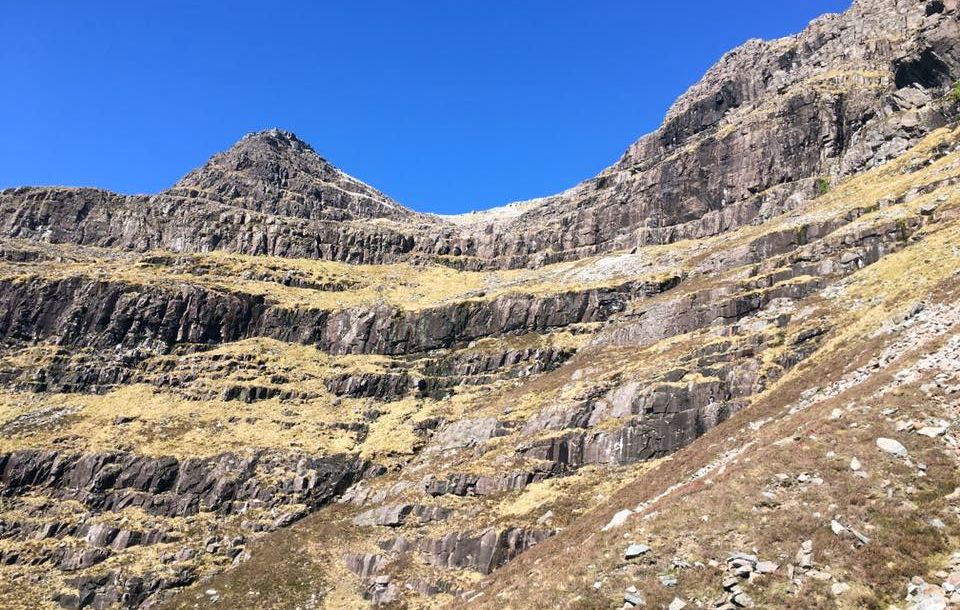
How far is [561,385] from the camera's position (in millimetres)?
76625

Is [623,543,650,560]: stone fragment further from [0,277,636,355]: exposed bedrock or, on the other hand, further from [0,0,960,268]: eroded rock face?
[0,0,960,268]: eroded rock face

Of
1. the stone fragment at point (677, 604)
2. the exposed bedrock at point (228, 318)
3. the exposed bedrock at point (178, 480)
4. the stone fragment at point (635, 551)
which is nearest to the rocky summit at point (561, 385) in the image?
the stone fragment at point (677, 604)

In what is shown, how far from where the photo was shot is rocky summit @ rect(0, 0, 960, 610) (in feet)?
79.2

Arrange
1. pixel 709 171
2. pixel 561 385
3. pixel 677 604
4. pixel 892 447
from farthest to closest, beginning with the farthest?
pixel 709 171
pixel 561 385
pixel 892 447
pixel 677 604

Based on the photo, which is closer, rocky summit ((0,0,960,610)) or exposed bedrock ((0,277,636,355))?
rocky summit ((0,0,960,610))

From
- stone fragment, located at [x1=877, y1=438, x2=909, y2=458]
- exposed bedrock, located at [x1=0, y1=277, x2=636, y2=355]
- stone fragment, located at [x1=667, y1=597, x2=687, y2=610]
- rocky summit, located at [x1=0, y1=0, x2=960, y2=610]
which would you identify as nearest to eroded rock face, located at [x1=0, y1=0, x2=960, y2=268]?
rocky summit, located at [x1=0, y1=0, x2=960, y2=610]

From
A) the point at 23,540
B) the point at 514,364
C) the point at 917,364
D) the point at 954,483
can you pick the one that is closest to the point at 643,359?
the point at 514,364

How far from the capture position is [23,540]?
68.8 m

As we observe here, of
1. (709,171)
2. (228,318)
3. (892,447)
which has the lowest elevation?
(892,447)

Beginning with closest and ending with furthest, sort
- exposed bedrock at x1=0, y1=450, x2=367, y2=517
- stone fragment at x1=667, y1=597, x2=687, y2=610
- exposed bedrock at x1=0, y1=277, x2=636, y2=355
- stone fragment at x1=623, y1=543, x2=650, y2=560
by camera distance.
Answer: stone fragment at x1=667, y1=597, x2=687, y2=610, stone fragment at x1=623, y1=543, x2=650, y2=560, exposed bedrock at x1=0, y1=450, x2=367, y2=517, exposed bedrock at x1=0, y1=277, x2=636, y2=355

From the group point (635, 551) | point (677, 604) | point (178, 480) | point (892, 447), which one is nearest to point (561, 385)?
point (635, 551)

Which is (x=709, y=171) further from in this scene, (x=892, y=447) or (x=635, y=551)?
(x=635, y=551)

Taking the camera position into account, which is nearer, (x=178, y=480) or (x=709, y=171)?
(x=178, y=480)

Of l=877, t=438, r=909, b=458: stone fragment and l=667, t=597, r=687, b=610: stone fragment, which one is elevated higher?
l=877, t=438, r=909, b=458: stone fragment
